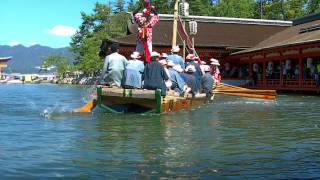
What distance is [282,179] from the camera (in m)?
5.54

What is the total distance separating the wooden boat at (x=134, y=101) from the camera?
11.8m

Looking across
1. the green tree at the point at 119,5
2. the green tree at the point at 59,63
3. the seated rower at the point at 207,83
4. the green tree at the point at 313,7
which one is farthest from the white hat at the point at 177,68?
the green tree at the point at 59,63

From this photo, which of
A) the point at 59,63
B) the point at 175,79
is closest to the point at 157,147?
the point at 175,79

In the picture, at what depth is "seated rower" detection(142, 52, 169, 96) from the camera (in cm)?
1195

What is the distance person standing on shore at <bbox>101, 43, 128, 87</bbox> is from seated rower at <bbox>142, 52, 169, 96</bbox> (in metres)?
0.63

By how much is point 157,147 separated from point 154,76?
4.62 metres

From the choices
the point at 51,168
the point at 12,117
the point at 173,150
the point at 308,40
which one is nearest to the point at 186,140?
the point at 173,150

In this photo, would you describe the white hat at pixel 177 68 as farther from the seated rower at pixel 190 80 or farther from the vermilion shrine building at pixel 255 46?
the vermilion shrine building at pixel 255 46

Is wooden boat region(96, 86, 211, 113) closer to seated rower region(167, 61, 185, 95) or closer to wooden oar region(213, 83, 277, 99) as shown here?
seated rower region(167, 61, 185, 95)

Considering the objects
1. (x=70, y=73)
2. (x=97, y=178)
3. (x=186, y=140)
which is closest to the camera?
(x=97, y=178)

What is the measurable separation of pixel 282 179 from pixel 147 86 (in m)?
6.80

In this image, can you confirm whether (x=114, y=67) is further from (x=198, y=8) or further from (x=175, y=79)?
(x=198, y=8)

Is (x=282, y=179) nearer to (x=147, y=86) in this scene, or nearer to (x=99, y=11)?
(x=147, y=86)

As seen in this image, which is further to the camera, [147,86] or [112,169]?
[147,86]
